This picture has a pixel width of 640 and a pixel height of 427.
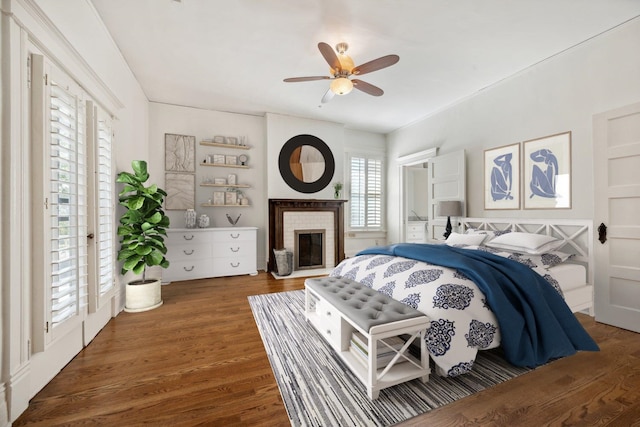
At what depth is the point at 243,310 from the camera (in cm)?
304

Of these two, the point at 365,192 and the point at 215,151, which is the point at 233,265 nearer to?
the point at 215,151

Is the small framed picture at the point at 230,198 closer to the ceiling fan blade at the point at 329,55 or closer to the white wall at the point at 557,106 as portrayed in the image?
the ceiling fan blade at the point at 329,55

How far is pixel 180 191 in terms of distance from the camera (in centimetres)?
463

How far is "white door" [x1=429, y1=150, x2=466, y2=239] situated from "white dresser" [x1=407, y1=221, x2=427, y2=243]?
1101 millimetres

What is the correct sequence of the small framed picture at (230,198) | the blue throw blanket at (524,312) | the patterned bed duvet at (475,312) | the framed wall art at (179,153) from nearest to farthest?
the patterned bed duvet at (475,312) < the blue throw blanket at (524,312) < the framed wall art at (179,153) < the small framed picture at (230,198)

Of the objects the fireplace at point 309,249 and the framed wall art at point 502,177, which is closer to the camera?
the framed wall art at point 502,177

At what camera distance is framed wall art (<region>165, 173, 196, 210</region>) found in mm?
4578

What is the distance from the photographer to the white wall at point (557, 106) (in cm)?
265

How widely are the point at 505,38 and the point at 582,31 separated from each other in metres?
0.74

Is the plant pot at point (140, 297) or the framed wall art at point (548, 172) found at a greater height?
the framed wall art at point (548, 172)

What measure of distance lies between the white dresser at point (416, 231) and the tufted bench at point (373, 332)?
13.9 feet

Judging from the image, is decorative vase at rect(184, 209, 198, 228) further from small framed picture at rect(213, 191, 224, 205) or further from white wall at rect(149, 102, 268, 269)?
small framed picture at rect(213, 191, 224, 205)

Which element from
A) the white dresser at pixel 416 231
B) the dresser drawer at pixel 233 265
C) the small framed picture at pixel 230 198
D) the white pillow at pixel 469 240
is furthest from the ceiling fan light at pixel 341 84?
the white dresser at pixel 416 231

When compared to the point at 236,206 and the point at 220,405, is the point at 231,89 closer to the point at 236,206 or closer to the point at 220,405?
the point at 236,206
